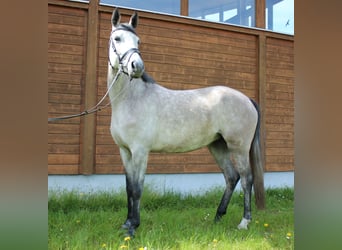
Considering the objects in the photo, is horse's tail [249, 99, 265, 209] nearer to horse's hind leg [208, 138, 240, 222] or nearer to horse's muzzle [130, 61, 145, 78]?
horse's hind leg [208, 138, 240, 222]

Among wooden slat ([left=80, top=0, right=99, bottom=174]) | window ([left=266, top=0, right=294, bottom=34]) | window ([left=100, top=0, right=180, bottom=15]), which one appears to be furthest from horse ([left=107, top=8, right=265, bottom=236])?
window ([left=266, top=0, right=294, bottom=34])

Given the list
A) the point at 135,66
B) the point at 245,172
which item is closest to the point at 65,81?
the point at 135,66

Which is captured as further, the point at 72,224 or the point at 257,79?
the point at 257,79

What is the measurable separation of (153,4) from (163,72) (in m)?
1.08

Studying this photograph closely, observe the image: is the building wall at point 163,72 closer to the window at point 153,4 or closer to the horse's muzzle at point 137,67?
the window at point 153,4

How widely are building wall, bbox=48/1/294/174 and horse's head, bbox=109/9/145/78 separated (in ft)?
6.51

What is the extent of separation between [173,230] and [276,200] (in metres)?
2.71

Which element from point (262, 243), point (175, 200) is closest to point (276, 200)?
point (175, 200)

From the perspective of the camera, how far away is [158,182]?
5016mm

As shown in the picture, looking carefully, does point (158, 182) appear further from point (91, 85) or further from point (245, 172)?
point (245, 172)

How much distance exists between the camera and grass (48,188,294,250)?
2619 mm
